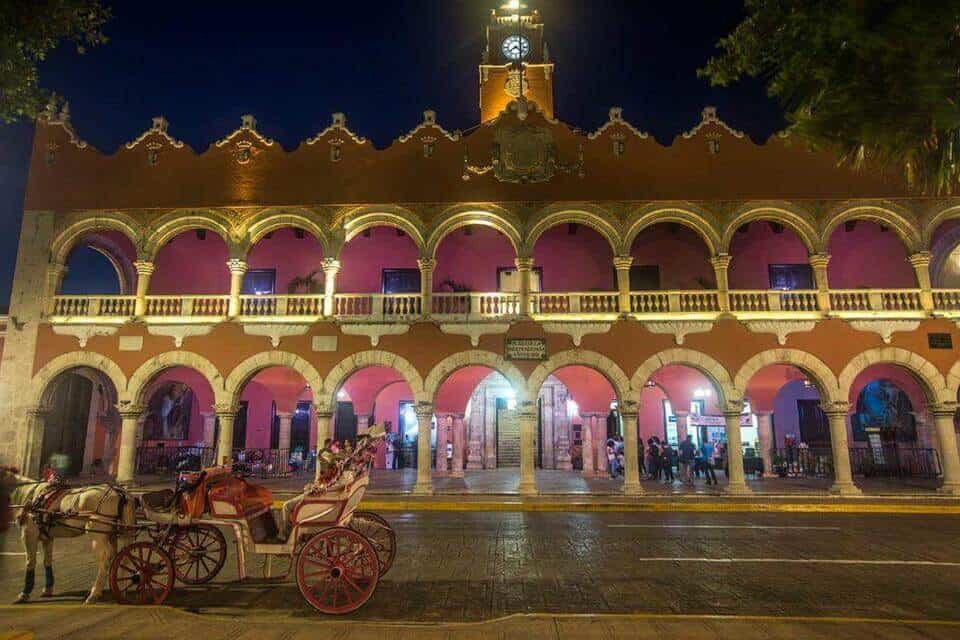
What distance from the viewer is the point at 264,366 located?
635 inches

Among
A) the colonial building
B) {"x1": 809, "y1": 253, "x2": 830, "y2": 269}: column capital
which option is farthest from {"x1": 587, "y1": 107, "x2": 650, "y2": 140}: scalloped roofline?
{"x1": 809, "y1": 253, "x2": 830, "y2": 269}: column capital

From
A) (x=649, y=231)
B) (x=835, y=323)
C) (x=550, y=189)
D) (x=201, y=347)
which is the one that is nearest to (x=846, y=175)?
(x=835, y=323)

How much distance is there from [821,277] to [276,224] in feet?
53.7

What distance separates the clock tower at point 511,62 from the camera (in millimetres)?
25484

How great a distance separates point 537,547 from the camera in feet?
27.2

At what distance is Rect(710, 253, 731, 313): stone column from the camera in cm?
1602

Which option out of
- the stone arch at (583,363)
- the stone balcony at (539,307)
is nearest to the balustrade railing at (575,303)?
the stone balcony at (539,307)

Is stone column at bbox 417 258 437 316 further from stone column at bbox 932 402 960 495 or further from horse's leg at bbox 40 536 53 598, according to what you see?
stone column at bbox 932 402 960 495

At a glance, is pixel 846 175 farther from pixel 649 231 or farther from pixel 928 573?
pixel 928 573

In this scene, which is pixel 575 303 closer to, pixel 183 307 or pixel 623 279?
pixel 623 279

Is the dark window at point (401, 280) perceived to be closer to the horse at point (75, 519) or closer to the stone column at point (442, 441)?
the stone column at point (442, 441)

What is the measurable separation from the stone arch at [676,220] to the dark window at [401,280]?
7.16 m

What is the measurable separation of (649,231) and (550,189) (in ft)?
14.4

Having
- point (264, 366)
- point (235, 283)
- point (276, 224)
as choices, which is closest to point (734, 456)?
point (264, 366)
